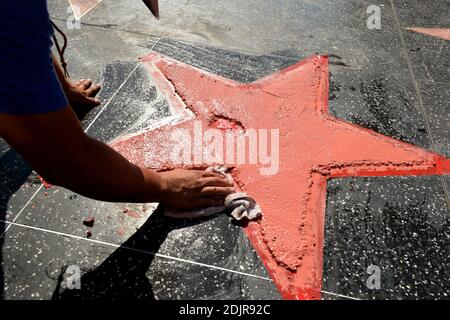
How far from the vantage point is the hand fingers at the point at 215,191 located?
1.69 m

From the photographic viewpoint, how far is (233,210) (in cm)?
169

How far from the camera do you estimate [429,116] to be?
2.31 metres

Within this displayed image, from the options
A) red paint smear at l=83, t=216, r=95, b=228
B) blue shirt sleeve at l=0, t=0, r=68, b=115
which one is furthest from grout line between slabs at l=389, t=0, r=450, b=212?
blue shirt sleeve at l=0, t=0, r=68, b=115

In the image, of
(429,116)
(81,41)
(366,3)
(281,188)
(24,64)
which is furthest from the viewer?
(366,3)

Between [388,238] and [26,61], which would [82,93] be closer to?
[26,61]

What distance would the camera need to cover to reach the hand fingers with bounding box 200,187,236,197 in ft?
5.54

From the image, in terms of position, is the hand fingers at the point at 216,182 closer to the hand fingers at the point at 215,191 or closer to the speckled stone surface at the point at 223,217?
the hand fingers at the point at 215,191

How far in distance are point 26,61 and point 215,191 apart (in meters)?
0.97

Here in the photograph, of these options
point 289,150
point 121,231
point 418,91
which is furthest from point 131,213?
point 418,91

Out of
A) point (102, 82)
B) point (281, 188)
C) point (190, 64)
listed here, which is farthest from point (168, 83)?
point (281, 188)

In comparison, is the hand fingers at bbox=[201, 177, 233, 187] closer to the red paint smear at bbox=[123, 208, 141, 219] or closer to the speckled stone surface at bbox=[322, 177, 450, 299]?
the red paint smear at bbox=[123, 208, 141, 219]

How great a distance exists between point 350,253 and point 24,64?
4.60 feet

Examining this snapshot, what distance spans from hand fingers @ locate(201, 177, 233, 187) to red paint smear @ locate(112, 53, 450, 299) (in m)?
0.09

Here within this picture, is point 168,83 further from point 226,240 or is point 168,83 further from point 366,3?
point 366,3
